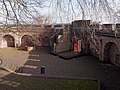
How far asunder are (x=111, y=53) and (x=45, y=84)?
446 inches

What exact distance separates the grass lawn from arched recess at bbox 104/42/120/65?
7.66m

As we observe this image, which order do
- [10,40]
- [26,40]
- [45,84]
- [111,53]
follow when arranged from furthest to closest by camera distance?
[10,40] → [26,40] → [111,53] → [45,84]

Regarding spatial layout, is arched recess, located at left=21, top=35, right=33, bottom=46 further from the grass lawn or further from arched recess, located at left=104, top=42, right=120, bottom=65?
the grass lawn

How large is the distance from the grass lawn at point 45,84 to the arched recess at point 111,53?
25.1 feet

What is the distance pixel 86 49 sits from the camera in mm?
25781

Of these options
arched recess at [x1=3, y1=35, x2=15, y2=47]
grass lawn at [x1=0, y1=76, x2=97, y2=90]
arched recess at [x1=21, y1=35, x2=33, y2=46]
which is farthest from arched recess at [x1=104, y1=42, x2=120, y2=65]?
arched recess at [x1=3, y1=35, x2=15, y2=47]

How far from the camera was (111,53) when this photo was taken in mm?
21219

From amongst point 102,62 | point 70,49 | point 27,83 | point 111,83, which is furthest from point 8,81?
point 70,49

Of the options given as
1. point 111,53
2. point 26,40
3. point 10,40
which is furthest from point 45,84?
point 10,40

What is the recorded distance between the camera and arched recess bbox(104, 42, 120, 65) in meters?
19.7

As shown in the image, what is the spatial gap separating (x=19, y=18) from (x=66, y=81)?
7.92m

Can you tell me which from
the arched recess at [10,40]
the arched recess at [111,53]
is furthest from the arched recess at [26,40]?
the arched recess at [111,53]

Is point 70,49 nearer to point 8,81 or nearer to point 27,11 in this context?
point 8,81

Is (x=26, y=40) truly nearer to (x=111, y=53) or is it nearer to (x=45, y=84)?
(x=111, y=53)
